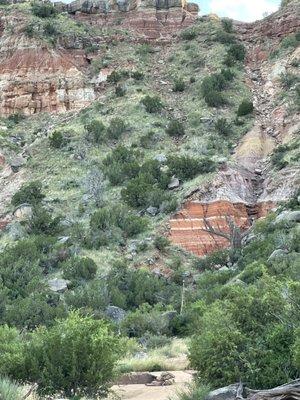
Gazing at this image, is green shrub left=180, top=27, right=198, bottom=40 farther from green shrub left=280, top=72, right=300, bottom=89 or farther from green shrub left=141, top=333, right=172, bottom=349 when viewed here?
green shrub left=141, top=333, right=172, bottom=349

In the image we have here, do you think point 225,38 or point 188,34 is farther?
point 188,34

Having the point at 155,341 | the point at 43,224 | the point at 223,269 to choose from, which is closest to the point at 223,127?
the point at 43,224

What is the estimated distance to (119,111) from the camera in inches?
1849

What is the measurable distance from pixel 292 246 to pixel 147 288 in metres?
6.63

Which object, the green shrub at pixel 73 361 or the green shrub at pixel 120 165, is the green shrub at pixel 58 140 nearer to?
the green shrub at pixel 120 165

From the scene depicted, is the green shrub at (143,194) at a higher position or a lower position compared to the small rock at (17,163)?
higher

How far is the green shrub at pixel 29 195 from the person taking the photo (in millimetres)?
38094

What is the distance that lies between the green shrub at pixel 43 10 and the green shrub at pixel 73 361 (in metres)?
48.5

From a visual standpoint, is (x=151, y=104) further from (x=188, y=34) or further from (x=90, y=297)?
(x=90, y=297)

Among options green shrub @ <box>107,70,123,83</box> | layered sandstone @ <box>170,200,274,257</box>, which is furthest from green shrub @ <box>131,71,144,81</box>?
layered sandstone @ <box>170,200,274,257</box>

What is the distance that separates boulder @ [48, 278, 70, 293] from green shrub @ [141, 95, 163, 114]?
18832 mm

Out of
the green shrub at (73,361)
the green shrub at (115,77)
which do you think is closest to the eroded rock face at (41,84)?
the green shrub at (115,77)

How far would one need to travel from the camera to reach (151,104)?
46156 millimetres

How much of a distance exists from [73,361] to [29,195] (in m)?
27.2
